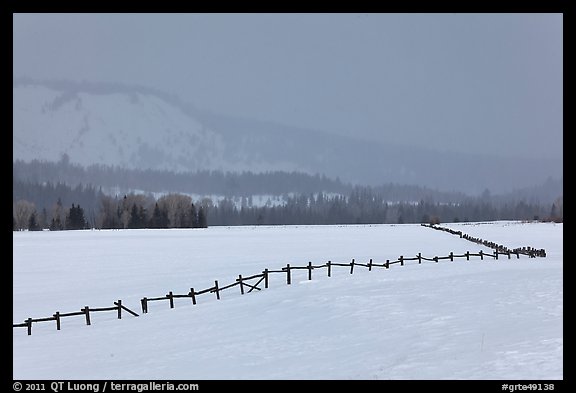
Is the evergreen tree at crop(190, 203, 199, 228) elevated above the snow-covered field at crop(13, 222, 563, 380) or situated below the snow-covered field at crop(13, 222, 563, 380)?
above

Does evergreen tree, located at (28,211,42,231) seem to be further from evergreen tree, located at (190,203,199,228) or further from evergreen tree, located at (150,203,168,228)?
evergreen tree, located at (190,203,199,228)

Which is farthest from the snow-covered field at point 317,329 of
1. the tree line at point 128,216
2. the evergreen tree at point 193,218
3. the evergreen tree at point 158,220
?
the evergreen tree at point 193,218

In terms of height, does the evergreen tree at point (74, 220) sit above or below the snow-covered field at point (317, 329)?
above

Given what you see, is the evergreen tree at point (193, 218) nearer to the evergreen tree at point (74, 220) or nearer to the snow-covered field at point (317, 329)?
the evergreen tree at point (74, 220)

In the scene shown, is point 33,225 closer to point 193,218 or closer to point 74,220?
point 74,220

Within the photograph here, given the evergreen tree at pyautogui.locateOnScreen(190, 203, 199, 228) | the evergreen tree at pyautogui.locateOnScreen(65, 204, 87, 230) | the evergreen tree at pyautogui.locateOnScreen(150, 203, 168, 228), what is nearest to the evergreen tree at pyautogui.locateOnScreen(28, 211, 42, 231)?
the evergreen tree at pyautogui.locateOnScreen(65, 204, 87, 230)

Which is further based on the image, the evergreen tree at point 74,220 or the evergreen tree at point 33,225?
the evergreen tree at point 74,220

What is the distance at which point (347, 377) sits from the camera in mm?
13172

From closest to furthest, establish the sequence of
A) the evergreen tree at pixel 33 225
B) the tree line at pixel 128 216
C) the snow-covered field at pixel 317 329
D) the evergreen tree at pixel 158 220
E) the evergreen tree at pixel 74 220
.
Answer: the snow-covered field at pixel 317 329 < the evergreen tree at pixel 33 225 < the evergreen tree at pixel 74 220 < the tree line at pixel 128 216 < the evergreen tree at pixel 158 220

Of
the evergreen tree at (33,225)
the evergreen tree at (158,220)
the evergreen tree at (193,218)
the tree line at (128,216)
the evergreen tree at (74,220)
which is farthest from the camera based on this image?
the evergreen tree at (193,218)

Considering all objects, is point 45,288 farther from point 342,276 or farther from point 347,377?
point 347,377

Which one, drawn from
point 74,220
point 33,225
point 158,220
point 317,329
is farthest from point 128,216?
point 317,329
